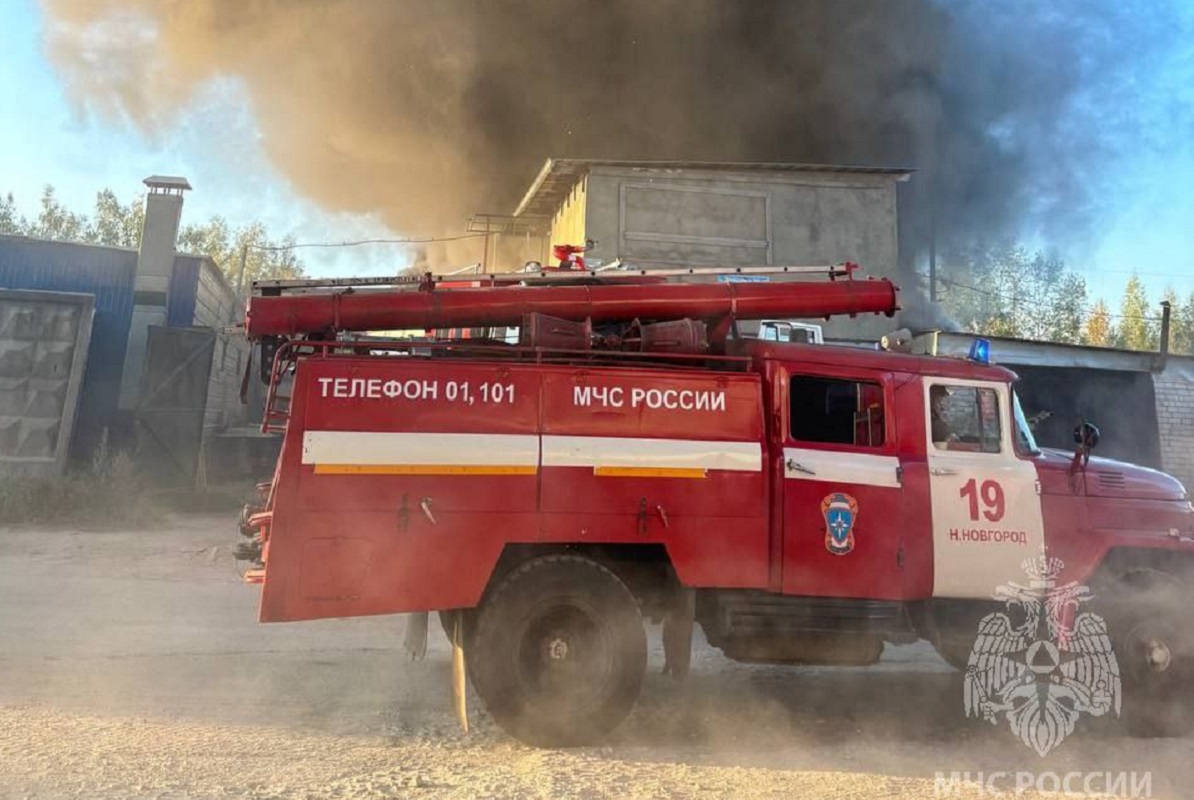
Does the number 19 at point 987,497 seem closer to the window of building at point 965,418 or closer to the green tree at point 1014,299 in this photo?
the window of building at point 965,418

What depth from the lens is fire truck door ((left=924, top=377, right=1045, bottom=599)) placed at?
423cm

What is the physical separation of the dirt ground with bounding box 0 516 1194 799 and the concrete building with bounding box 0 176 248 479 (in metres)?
7.10

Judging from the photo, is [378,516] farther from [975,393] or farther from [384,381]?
[975,393]

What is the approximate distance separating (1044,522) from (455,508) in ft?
11.1

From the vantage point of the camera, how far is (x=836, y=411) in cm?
430

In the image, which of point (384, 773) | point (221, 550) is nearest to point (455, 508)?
point (384, 773)

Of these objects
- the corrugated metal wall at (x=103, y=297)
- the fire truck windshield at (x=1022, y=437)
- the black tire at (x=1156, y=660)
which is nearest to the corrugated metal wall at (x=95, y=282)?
the corrugated metal wall at (x=103, y=297)

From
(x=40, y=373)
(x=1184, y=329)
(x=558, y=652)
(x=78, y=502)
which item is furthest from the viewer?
(x=1184, y=329)

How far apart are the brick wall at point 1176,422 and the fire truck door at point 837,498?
37.0 ft

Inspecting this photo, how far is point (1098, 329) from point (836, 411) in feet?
146

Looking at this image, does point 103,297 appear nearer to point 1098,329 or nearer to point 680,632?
point 680,632

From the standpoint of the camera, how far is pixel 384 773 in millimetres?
3369

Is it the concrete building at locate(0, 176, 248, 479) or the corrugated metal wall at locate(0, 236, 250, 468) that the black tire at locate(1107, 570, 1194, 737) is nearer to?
the concrete building at locate(0, 176, 248, 479)

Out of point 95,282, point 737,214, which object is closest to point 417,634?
point 95,282
